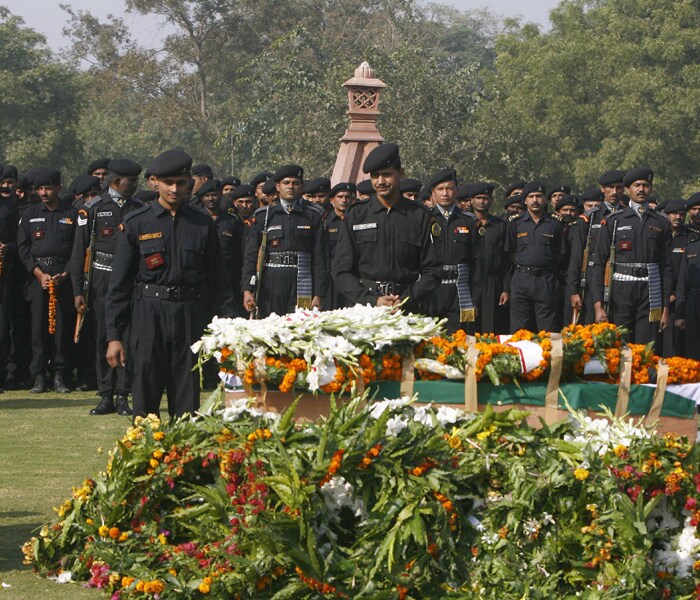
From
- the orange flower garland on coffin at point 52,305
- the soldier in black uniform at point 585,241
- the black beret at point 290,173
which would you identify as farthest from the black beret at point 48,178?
the soldier in black uniform at point 585,241

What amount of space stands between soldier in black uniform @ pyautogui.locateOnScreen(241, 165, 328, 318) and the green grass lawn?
2126 millimetres

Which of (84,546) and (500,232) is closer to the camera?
(84,546)

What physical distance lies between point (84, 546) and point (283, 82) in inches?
1392

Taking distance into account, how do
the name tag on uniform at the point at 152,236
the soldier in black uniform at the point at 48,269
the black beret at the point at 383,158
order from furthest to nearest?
1. the soldier in black uniform at the point at 48,269
2. the black beret at the point at 383,158
3. the name tag on uniform at the point at 152,236

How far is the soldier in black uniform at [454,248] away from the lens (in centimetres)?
1484

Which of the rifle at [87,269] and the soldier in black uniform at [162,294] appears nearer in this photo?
the soldier in black uniform at [162,294]

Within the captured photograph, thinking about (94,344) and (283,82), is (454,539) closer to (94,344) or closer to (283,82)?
(94,344)

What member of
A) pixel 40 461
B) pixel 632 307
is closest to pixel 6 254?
pixel 40 461

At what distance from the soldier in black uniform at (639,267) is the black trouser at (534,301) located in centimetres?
213

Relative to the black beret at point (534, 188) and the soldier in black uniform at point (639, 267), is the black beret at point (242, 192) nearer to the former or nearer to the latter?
the black beret at point (534, 188)

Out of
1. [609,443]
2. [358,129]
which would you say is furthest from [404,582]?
[358,129]

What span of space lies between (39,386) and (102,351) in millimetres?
2179

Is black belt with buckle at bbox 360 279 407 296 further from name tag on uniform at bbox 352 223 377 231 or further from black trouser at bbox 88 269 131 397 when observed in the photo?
black trouser at bbox 88 269 131 397

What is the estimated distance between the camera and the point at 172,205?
9.80m
